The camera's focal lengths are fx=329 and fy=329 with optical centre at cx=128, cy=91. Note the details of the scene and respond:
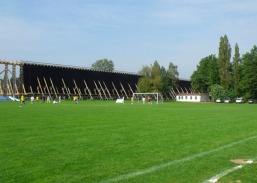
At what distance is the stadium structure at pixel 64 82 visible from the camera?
79.0 metres

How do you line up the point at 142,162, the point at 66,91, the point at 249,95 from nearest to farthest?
1. the point at 142,162
2. the point at 249,95
3. the point at 66,91

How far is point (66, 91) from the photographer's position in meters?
87.2

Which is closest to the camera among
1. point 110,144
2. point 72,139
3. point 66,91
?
point 110,144

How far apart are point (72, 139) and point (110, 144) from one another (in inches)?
61.3

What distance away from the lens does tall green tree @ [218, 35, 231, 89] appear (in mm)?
79800

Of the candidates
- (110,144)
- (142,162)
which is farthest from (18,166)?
(110,144)

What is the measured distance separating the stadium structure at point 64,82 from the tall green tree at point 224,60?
28287mm

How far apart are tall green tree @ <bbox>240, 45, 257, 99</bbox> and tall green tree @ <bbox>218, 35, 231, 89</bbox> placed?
3712mm

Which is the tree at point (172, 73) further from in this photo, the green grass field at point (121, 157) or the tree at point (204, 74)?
the green grass field at point (121, 157)

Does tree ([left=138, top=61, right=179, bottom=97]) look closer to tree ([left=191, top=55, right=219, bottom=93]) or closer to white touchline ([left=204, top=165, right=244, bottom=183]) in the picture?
tree ([left=191, top=55, right=219, bottom=93])

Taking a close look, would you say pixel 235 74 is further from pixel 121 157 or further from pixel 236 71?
pixel 121 157

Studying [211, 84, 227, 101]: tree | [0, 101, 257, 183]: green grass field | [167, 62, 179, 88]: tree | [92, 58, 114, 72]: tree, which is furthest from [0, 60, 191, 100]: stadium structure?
[0, 101, 257, 183]: green grass field

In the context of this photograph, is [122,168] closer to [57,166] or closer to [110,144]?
[57,166]

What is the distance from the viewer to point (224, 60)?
80.1 meters
